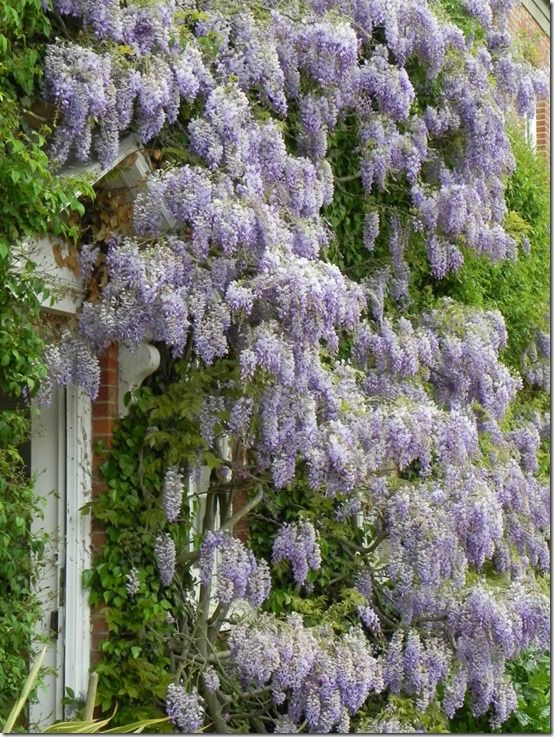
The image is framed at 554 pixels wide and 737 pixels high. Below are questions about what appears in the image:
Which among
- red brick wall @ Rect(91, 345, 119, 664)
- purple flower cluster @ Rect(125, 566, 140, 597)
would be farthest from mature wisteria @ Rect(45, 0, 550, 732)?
red brick wall @ Rect(91, 345, 119, 664)

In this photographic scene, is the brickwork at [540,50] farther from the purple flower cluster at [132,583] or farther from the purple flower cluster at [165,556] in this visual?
the purple flower cluster at [132,583]

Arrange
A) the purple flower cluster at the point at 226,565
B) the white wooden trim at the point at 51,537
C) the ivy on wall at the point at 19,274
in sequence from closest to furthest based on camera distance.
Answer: the ivy on wall at the point at 19,274 < the white wooden trim at the point at 51,537 < the purple flower cluster at the point at 226,565

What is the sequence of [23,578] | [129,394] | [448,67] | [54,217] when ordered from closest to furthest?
[54,217] → [23,578] → [129,394] → [448,67]

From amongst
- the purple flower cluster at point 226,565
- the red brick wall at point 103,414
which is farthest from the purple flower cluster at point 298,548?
the red brick wall at point 103,414

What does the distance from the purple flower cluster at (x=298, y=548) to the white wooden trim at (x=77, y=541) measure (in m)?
1.24

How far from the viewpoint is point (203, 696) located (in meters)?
5.74

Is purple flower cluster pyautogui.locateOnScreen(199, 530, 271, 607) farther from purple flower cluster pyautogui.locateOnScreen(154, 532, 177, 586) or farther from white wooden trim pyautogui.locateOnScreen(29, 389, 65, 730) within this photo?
white wooden trim pyautogui.locateOnScreen(29, 389, 65, 730)

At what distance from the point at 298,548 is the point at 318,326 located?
1.57 metres

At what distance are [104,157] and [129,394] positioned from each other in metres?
1.15

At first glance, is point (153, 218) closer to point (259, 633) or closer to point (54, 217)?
point (54, 217)

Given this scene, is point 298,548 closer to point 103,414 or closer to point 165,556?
point 165,556

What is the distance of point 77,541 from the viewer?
536 cm

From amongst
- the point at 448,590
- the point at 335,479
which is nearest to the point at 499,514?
the point at 448,590

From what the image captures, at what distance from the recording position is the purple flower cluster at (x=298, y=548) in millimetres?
6258
